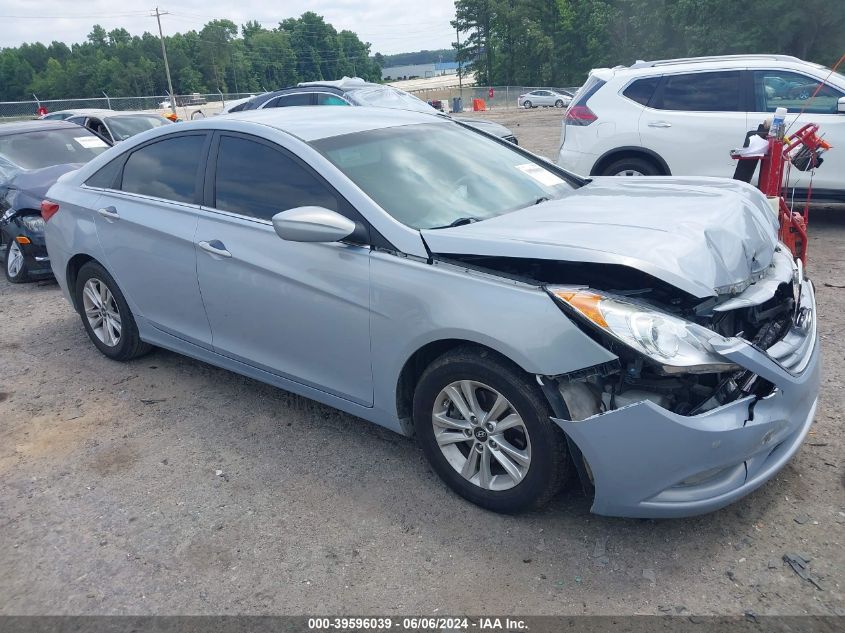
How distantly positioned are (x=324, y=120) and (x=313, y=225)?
1111 millimetres

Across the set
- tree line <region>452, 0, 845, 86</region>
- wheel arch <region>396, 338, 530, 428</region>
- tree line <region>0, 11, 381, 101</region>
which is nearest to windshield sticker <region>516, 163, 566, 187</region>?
wheel arch <region>396, 338, 530, 428</region>

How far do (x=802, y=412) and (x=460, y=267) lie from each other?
1.53 meters

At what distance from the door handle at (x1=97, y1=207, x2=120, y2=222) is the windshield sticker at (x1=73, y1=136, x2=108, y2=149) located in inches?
199

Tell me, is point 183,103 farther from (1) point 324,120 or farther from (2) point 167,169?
(1) point 324,120

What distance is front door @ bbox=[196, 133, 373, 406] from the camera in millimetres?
3365

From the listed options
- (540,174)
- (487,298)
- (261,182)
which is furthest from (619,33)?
(487,298)

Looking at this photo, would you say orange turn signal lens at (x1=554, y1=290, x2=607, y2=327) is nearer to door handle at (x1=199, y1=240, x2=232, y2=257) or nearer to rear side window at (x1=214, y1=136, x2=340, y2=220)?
rear side window at (x1=214, y1=136, x2=340, y2=220)

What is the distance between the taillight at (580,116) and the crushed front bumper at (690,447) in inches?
232

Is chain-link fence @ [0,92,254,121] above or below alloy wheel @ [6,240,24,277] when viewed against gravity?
above

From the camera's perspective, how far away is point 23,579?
2.90 meters

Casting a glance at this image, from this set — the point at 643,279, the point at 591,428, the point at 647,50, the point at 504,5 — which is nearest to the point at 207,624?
the point at 591,428

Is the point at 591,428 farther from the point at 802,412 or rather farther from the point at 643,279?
the point at 802,412

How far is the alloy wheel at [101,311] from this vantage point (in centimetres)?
492

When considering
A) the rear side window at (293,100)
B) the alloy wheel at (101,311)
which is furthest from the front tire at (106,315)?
the rear side window at (293,100)
